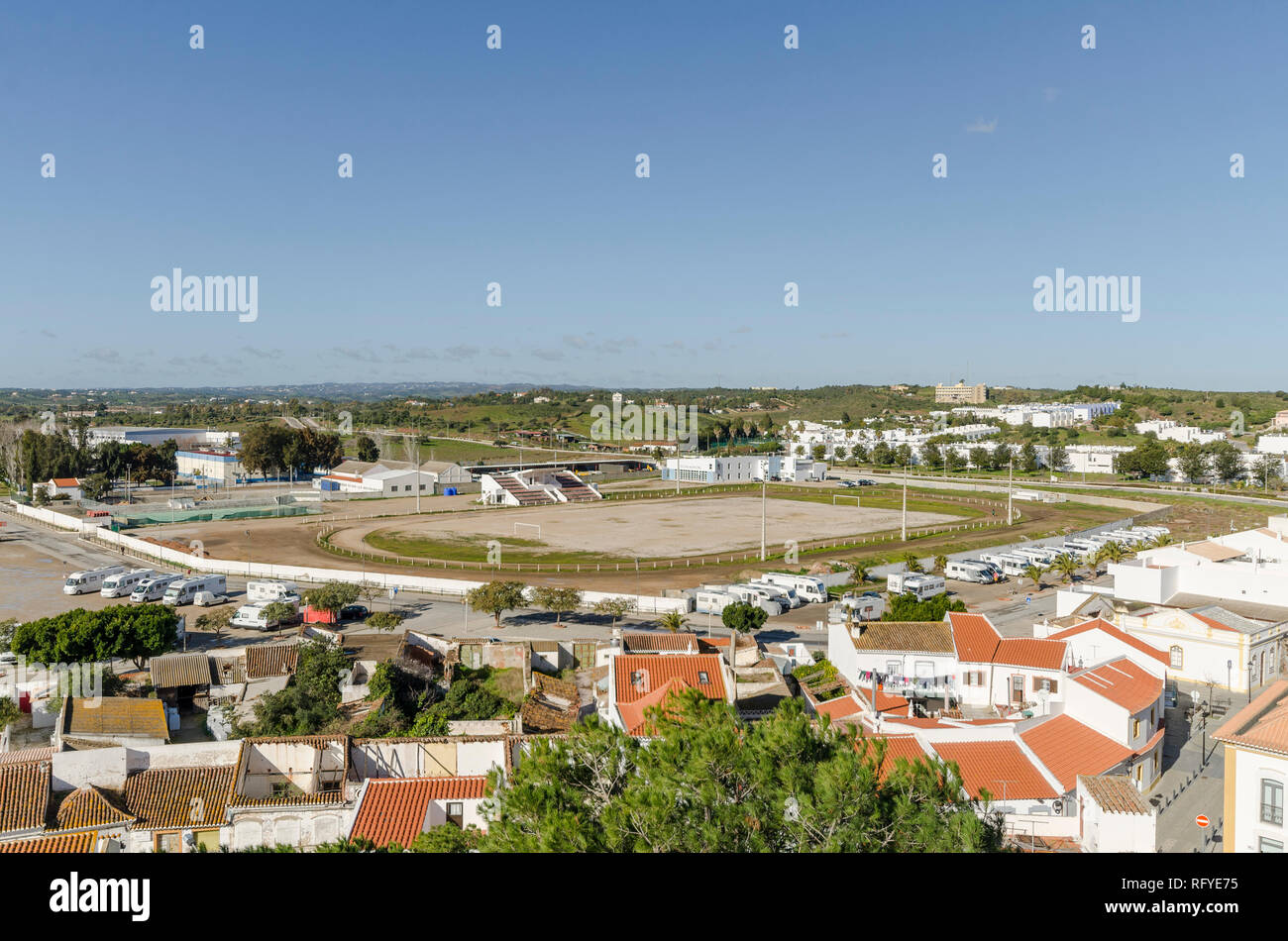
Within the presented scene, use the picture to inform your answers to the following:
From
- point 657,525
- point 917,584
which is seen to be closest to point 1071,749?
point 917,584

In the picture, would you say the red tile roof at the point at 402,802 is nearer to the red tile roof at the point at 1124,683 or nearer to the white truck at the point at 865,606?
the red tile roof at the point at 1124,683

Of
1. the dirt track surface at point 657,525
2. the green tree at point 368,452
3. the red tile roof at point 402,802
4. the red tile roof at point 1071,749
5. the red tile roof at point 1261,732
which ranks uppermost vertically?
the green tree at point 368,452

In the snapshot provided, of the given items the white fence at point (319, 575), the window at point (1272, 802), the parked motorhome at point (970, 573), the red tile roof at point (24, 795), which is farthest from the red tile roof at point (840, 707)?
the parked motorhome at point (970, 573)

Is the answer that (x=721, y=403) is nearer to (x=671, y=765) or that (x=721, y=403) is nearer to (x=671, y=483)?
Result: (x=671, y=483)

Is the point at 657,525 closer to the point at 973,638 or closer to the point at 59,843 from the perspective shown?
the point at 973,638

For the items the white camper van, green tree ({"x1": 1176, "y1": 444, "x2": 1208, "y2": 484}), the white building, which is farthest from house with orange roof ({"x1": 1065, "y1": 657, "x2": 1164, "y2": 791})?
the white building

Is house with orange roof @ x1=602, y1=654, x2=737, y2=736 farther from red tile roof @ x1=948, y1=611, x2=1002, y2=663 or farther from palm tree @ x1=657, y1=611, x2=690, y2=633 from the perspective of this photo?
palm tree @ x1=657, y1=611, x2=690, y2=633
